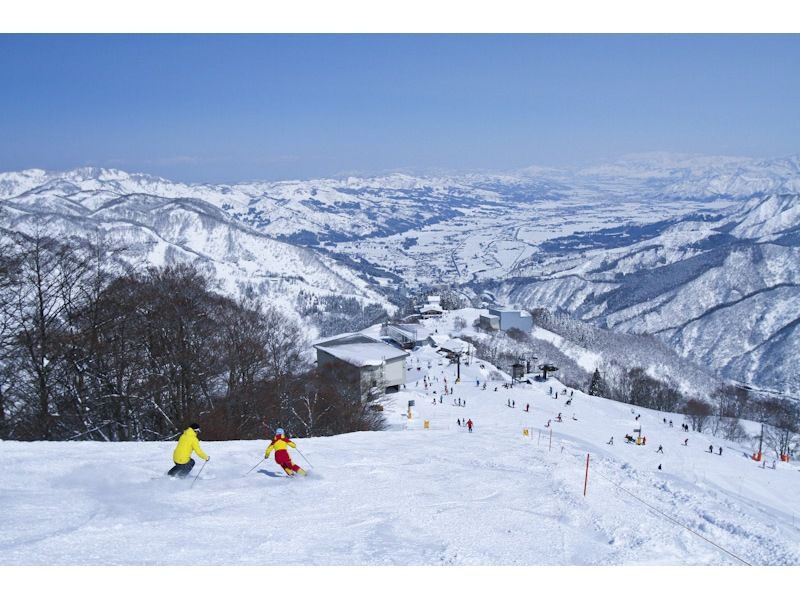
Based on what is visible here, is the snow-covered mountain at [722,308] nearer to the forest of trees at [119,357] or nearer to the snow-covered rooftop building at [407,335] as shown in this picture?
the snow-covered rooftop building at [407,335]

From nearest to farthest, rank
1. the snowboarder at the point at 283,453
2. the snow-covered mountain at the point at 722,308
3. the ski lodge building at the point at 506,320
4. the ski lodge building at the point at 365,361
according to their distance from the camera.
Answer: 1. the snowboarder at the point at 283,453
2. the ski lodge building at the point at 365,361
3. the ski lodge building at the point at 506,320
4. the snow-covered mountain at the point at 722,308

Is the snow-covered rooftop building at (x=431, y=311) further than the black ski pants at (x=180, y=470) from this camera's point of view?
Yes

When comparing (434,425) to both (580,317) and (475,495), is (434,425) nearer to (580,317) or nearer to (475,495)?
(475,495)

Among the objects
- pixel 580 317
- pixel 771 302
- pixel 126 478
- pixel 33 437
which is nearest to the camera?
pixel 126 478

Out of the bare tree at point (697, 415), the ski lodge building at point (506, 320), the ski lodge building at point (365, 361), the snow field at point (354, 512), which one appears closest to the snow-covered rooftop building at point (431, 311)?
the ski lodge building at point (506, 320)

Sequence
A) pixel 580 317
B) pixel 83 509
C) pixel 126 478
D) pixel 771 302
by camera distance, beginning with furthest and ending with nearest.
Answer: pixel 580 317, pixel 771 302, pixel 126 478, pixel 83 509

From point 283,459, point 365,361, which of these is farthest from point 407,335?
point 283,459

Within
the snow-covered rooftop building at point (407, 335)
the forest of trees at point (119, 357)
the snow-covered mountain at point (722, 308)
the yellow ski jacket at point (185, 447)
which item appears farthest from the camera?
the snow-covered mountain at point (722, 308)

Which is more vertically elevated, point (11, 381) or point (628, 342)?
point (11, 381)

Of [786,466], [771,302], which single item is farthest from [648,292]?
[786,466]
